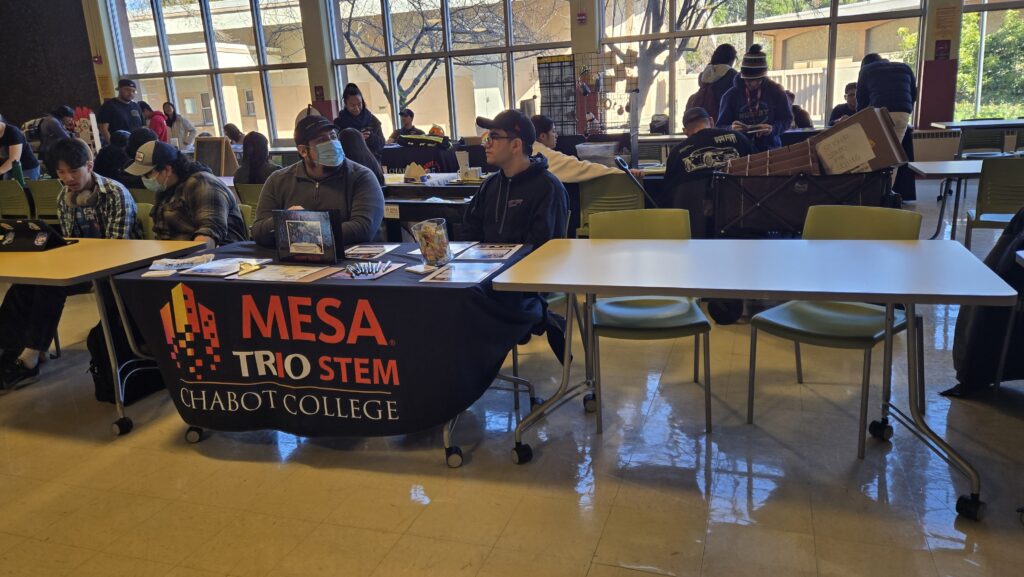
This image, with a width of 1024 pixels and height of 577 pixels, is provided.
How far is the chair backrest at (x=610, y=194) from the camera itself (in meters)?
4.31

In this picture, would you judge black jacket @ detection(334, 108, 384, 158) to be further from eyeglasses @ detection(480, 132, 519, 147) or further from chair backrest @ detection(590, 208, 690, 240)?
chair backrest @ detection(590, 208, 690, 240)

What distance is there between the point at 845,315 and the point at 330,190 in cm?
215

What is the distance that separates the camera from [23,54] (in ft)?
38.2

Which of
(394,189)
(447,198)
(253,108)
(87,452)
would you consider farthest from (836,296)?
(253,108)

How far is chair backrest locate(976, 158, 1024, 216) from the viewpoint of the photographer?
4016mm

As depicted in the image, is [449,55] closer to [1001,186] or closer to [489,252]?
[1001,186]

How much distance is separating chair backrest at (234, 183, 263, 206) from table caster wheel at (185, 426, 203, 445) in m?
2.36

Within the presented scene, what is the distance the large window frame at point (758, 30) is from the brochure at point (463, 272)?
7.46 metres

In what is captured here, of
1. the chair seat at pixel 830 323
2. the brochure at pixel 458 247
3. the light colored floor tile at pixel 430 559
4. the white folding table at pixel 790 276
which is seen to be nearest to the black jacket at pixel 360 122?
the brochure at pixel 458 247

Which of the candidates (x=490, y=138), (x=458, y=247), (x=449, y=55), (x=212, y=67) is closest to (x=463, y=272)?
(x=458, y=247)

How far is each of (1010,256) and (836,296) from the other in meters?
1.08

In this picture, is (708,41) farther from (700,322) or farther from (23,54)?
(23,54)

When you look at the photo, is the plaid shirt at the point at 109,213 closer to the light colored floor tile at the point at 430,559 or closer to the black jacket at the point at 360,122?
the light colored floor tile at the point at 430,559

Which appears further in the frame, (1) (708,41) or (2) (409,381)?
(1) (708,41)
